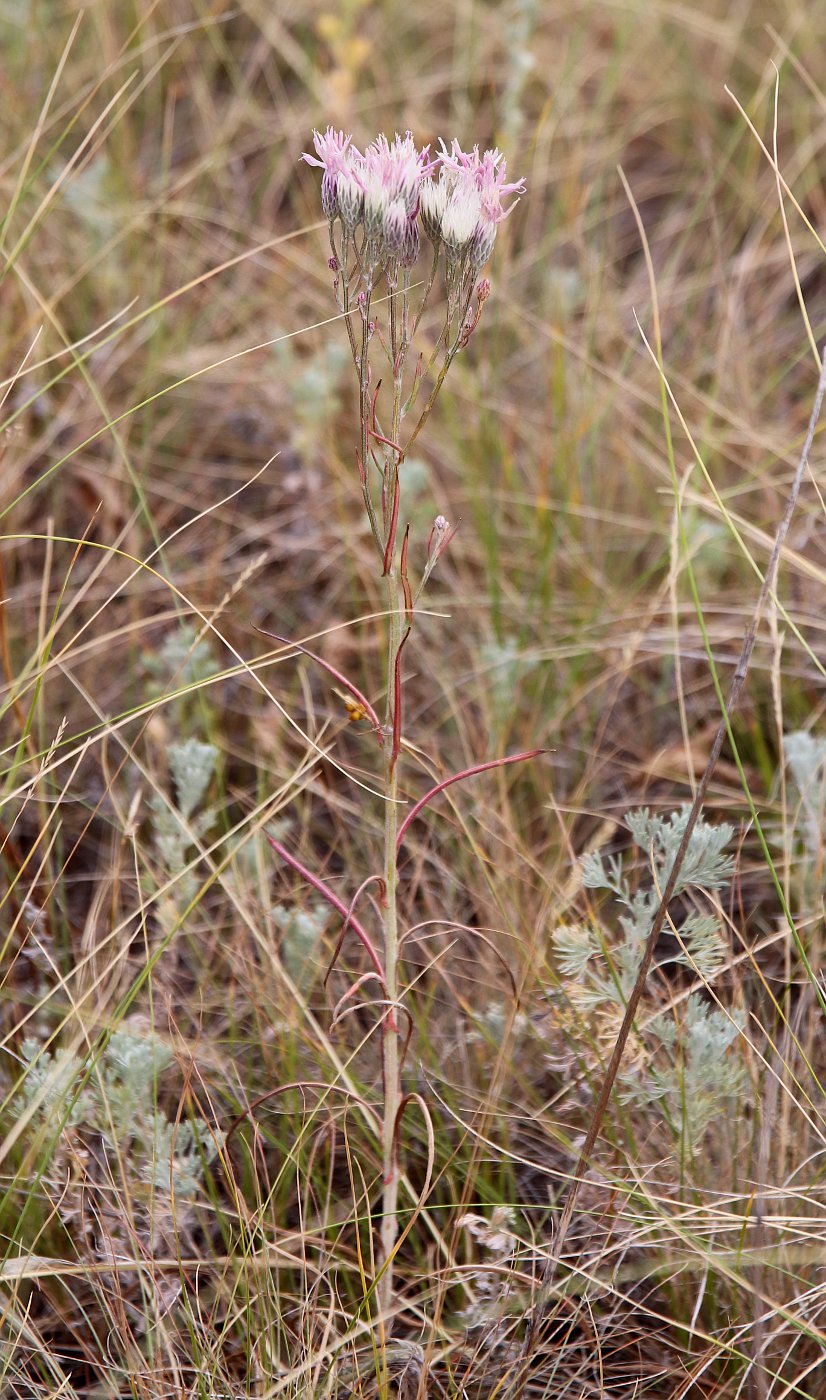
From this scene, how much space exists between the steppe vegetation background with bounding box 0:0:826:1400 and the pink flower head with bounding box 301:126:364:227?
1.49 ft

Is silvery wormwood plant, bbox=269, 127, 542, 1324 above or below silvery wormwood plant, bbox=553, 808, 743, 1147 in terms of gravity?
above

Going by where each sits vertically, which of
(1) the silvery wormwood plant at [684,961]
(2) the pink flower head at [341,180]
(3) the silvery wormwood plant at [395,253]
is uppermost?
(2) the pink flower head at [341,180]

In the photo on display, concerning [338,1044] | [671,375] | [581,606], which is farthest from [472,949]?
[671,375]

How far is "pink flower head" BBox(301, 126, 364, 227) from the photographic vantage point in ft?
3.33

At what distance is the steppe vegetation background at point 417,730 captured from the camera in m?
1.29

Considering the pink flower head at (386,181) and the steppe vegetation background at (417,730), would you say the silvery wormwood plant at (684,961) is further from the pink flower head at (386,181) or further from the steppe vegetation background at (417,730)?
the pink flower head at (386,181)

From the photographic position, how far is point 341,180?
102 cm

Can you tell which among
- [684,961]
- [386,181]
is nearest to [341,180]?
[386,181]

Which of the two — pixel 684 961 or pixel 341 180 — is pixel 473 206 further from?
pixel 684 961

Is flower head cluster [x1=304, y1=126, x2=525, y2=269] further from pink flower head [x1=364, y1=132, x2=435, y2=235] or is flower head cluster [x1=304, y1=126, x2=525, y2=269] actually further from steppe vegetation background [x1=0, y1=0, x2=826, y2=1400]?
steppe vegetation background [x1=0, y1=0, x2=826, y2=1400]

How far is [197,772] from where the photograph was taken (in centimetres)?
157

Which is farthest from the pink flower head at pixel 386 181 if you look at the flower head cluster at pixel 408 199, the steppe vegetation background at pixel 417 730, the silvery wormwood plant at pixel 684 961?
the silvery wormwood plant at pixel 684 961

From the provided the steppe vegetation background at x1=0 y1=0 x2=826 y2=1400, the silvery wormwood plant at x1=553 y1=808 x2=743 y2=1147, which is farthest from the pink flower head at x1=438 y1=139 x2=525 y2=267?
the silvery wormwood plant at x1=553 y1=808 x2=743 y2=1147

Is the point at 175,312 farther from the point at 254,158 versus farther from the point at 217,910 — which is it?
the point at 217,910
